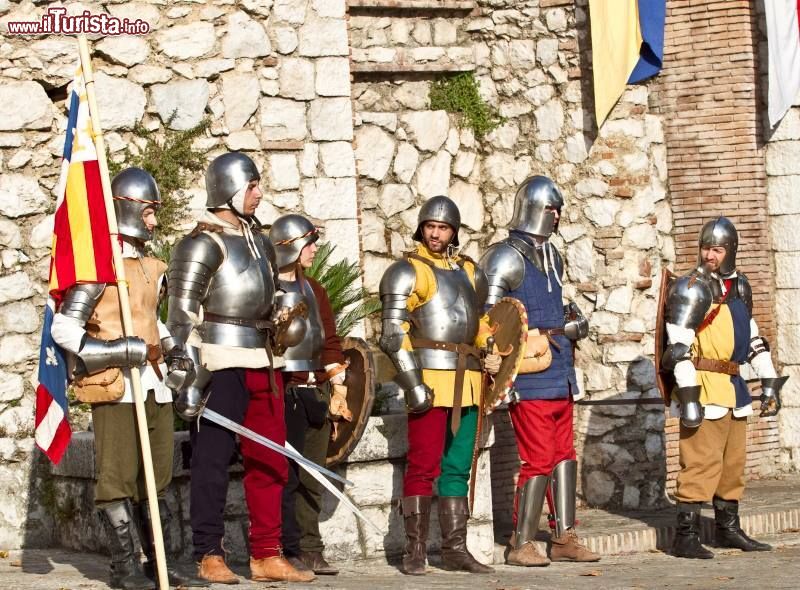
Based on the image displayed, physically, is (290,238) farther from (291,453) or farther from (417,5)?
(417,5)

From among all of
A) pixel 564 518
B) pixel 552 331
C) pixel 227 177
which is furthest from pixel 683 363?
pixel 227 177

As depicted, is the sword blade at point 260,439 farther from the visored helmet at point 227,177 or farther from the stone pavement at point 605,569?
the visored helmet at point 227,177

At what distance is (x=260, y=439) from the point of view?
23.7 feet

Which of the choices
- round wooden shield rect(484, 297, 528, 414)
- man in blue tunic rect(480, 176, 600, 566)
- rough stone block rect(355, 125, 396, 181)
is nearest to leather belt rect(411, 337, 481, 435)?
round wooden shield rect(484, 297, 528, 414)

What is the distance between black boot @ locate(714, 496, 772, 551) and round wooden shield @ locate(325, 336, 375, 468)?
226cm

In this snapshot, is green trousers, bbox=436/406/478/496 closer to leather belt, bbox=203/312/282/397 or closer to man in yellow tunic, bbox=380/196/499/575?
man in yellow tunic, bbox=380/196/499/575

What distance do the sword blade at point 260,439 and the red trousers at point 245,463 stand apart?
0.04 m

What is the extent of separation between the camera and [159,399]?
23.3ft

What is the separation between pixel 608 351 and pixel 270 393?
3.77 metres

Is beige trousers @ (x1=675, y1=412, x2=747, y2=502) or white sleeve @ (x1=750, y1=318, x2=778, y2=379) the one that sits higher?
white sleeve @ (x1=750, y1=318, x2=778, y2=379)

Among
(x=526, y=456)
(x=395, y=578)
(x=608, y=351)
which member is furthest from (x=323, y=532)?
(x=608, y=351)

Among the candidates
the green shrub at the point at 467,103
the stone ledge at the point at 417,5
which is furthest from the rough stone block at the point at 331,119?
the green shrub at the point at 467,103

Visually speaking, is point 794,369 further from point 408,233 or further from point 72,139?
point 72,139

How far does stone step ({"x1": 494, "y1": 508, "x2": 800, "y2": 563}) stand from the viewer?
902 cm
